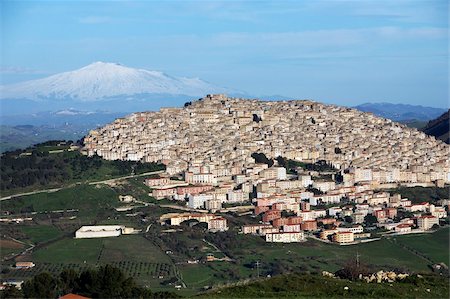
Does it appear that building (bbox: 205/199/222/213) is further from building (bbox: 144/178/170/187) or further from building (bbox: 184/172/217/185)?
building (bbox: 184/172/217/185)

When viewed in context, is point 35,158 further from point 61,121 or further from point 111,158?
point 61,121

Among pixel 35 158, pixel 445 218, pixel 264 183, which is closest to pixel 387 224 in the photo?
pixel 445 218

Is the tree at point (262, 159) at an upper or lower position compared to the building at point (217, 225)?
upper

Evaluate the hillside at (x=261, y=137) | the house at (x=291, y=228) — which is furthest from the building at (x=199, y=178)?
the house at (x=291, y=228)

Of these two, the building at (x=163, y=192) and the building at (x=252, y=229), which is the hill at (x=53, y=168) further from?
the building at (x=252, y=229)

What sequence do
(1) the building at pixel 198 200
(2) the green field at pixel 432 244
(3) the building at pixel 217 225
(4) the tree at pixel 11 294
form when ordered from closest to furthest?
(4) the tree at pixel 11 294
(2) the green field at pixel 432 244
(3) the building at pixel 217 225
(1) the building at pixel 198 200

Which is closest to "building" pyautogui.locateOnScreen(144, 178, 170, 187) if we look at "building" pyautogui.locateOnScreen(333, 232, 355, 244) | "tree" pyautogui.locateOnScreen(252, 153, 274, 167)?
"tree" pyautogui.locateOnScreen(252, 153, 274, 167)
